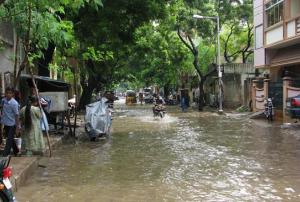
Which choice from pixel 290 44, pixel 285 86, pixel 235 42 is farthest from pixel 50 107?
pixel 235 42

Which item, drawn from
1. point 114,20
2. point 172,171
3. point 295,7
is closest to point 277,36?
point 295,7

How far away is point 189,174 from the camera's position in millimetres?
10156

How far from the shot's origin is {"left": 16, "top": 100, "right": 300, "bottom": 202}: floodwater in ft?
27.0

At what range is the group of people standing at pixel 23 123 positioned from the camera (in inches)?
437

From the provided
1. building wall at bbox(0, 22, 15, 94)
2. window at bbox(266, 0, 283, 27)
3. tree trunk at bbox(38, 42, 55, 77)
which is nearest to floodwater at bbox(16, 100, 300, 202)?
building wall at bbox(0, 22, 15, 94)

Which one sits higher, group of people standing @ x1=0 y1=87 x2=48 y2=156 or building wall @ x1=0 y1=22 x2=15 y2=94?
building wall @ x1=0 y1=22 x2=15 y2=94

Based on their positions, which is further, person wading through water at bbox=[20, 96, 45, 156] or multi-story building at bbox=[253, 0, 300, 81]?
multi-story building at bbox=[253, 0, 300, 81]

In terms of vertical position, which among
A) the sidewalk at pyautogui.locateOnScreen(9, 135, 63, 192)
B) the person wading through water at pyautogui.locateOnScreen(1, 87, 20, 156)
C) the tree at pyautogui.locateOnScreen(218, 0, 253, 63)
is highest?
the tree at pyautogui.locateOnScreen(218, 0, 253, 63)

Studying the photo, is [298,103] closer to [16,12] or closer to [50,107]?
[50,107]

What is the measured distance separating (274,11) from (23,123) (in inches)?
785

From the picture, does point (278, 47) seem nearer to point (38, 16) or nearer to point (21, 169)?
point (38, 16)

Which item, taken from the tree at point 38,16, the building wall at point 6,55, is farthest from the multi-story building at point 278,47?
the tree at point 38,16

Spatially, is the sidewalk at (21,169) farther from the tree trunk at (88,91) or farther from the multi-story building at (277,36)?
the tree trunk at (88,91)

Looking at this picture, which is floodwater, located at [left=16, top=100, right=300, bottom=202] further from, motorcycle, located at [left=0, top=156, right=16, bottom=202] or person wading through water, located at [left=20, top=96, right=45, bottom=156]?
→ motorcycle, located at [left=0, top=156, right=16, bottom=202]
